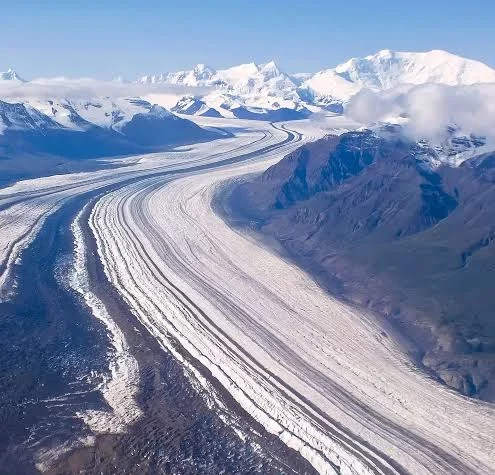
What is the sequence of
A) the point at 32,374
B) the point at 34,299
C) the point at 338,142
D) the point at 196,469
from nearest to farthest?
the point at 196,469, the point at 32,374, the point at 34,299, the point at 338,142

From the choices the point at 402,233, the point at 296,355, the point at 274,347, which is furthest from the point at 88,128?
the point at 296,355

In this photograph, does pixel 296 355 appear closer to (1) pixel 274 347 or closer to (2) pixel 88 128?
(1) pixel 274 347

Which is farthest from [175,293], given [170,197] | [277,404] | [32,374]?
[170,197]

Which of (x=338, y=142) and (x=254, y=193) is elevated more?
(x=338, y=142)

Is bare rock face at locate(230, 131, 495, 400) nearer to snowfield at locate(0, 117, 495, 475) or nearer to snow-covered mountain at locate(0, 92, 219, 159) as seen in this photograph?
snowfield at locate(0, 117, 495, 475)

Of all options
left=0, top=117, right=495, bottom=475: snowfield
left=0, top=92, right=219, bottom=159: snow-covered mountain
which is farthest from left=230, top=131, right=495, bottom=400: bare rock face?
left=0, top=92, right=219, bottom=159: snow-covered mountain

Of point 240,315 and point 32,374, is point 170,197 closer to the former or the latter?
point 240,315
